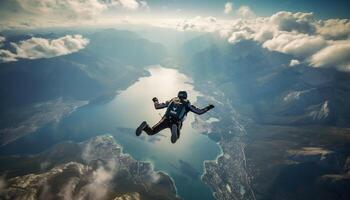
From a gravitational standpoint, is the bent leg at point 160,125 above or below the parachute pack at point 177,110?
below

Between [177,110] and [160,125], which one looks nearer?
[177,110]

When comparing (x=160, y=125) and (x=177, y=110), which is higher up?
(x=177, y=110)

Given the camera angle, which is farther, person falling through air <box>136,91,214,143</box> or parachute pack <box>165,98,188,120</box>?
parachute pack <box>165,98,188,120</box>

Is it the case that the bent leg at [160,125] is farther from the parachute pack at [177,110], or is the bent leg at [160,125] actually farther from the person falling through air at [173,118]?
the parachute pack at [177,110]

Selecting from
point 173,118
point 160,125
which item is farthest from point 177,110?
point 160,125

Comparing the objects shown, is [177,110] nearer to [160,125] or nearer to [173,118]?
[173,118]

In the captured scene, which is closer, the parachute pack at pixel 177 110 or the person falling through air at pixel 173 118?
the person falling through air at pixel 173 118

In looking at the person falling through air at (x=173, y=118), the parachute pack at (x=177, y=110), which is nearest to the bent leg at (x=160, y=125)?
the person falling through air at (x=173, y=118)

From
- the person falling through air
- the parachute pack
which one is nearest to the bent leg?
the person falling through air

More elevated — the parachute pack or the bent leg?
the parachute pack

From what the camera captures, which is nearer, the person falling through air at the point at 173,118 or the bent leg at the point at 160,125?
the person falling through air at the point at 173,118

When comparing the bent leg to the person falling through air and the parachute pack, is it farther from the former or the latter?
the parachute pack
